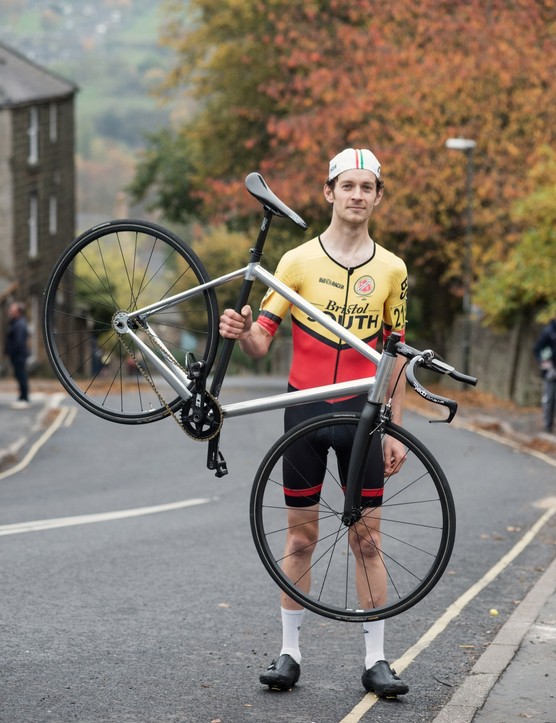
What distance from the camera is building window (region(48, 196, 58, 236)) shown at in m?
44.4

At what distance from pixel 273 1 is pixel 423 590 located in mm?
A: 33430

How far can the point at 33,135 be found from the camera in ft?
137

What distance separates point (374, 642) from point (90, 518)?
236 inches

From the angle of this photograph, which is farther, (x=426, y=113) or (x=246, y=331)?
(x=426, y=113)

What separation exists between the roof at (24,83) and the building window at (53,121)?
0.54 metres

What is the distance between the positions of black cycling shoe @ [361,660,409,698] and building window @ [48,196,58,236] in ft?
132

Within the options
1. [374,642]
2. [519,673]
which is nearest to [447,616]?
[519,673]

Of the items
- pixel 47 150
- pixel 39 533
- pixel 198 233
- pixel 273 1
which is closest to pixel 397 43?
pixel 273 1

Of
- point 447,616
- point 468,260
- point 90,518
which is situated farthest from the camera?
point 468,260

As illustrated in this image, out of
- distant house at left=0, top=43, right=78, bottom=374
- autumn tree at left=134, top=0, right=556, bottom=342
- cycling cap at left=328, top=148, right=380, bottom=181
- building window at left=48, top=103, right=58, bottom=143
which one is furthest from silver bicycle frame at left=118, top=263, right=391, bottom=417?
building window at left=48, top=103, right=58, bottom=143

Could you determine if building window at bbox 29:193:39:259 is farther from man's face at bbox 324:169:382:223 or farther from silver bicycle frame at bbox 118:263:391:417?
silver bicycle frame at bbox 118:263:391:417

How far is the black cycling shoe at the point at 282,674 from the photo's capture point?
5355 mm

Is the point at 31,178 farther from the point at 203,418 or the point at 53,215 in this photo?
the point at 203,418

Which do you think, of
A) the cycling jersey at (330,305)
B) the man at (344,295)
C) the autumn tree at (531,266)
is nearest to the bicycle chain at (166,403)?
the man at (344,295)
